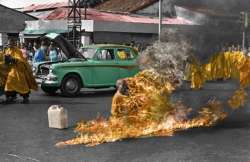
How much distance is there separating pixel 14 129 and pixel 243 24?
4.89 meters

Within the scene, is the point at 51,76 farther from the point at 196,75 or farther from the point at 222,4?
the point at 222,4

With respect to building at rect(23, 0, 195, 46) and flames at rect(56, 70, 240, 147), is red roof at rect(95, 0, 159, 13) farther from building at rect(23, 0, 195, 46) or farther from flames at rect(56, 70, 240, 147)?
flames at rect(56, 70, 240, 147)

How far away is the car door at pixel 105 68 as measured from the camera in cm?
1702

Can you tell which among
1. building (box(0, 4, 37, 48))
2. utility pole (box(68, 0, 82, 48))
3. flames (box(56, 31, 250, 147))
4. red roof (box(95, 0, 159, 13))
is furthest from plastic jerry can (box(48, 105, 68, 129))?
red roof (box(95, 0, 159, 13))

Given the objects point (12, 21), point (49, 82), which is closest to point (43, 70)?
point (49, 82)

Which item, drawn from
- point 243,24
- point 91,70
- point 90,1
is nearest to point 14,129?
point 243,24

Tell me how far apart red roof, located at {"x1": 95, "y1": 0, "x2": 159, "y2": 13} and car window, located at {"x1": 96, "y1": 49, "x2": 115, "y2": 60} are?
24.3 meters

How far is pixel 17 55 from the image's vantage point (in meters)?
14.8

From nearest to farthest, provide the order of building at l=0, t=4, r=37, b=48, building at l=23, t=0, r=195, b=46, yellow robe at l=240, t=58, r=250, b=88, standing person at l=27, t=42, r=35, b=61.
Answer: yellow robe at l=240, t=58, r=250, b=88 → standing person at l=27, t=42, r=35, b=61 → building at l=23, t=0, r=195, b=46 → building at l=0, t=4, r=37, b=48

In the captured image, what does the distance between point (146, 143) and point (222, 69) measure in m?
2.48

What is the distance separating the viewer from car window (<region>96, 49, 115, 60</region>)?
1712 centimetres

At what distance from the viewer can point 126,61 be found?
1734 cm

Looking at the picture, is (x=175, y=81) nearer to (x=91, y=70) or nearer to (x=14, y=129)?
(x=14, y=129)

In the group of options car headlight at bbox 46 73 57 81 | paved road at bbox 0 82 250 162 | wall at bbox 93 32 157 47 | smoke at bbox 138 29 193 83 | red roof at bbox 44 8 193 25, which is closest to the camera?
paved road at bbox 0 82 250 162
